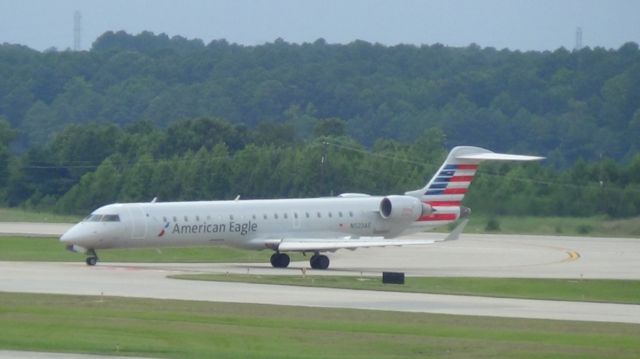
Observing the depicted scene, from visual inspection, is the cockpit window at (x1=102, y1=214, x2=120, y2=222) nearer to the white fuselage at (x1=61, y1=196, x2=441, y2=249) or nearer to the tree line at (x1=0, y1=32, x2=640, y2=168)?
the white fuselage at (x1=61, y1=196, x2=441, y2=249)

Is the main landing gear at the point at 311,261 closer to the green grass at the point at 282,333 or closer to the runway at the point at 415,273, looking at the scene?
the runway at the point at 415,273

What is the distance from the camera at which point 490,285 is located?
4150 cm

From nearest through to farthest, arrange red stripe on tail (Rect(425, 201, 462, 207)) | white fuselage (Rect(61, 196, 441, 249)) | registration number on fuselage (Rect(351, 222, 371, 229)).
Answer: white fuselage (Rect(61, 196, 441, 249)), registration number on fuselage (Rect(351, 222, 371, 229)), red stripe on tail (Rect(425, 201, 462, 207))

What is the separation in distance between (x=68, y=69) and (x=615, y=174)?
120 metres

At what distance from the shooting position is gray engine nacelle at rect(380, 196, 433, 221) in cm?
5159

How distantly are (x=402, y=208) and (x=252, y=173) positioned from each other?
31.6 m

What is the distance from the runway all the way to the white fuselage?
91 cm

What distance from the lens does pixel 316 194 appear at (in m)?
80.2

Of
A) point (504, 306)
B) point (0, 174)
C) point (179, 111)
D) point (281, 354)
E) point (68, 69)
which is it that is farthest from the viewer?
point (68, 69)

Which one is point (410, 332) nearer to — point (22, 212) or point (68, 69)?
point (22, 212)

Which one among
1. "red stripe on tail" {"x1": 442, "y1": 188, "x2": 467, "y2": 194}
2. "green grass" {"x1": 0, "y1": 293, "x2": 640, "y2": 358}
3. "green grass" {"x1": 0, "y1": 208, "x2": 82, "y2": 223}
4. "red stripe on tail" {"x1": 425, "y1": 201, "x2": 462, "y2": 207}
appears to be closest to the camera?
"green grass" {"x1": 0, "y1": 293, "x2": 640, "y2": 358}

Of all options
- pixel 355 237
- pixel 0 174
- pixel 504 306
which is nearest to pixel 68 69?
pixel 0 174

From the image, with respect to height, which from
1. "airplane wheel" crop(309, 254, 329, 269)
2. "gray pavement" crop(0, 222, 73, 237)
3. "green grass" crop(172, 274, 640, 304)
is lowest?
"gray pavement" crop(0, 222, 73, 237)

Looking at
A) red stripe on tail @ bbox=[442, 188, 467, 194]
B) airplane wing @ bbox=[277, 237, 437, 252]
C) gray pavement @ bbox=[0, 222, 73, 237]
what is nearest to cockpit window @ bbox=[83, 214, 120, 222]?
airplane wing @ bbox=[277, 237, 437, 252]
